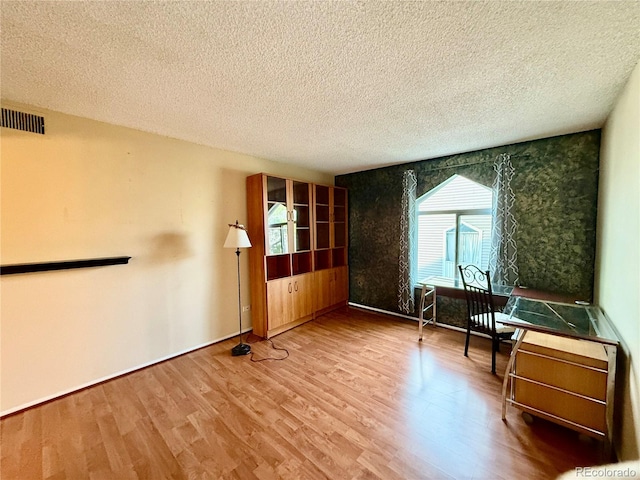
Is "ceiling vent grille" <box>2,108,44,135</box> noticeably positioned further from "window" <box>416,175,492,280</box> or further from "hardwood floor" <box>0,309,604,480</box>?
"window" <box>416,175,492,280</box>

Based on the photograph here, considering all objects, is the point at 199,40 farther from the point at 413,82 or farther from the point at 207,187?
the point at 207,187

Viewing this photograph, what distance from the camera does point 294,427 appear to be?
189cm

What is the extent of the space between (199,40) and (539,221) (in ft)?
12.1

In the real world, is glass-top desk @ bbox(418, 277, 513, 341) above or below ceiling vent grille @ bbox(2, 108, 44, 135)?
below

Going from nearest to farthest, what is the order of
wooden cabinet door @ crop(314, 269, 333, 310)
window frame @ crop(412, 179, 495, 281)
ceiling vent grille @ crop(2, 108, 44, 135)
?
ceiling vent grille @ crop(2, 108, 44, 135), window frame @ crop(412, 179, 495, 281), wooden cabinet door @ crop(314, 269, 333, 310)

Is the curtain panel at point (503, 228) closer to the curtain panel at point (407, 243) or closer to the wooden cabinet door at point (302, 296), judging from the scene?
the curtain panel at point (407, 243)

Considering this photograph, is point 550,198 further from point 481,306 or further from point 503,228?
point 481,306

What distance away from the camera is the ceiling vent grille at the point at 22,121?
1963 millimetres

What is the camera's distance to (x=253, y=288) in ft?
11.7

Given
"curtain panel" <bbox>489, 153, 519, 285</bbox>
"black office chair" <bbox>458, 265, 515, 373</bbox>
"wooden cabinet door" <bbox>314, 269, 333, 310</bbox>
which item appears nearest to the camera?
"black office chair" <bbox>458, 265, 515, 373</bbox>

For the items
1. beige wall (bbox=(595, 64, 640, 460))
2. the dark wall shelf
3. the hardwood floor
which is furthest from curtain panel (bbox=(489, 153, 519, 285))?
the dark wall shelf

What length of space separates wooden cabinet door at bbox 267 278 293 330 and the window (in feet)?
7.00

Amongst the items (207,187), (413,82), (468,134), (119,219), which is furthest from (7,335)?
(468,134)

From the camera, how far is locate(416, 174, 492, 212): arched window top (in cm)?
340
